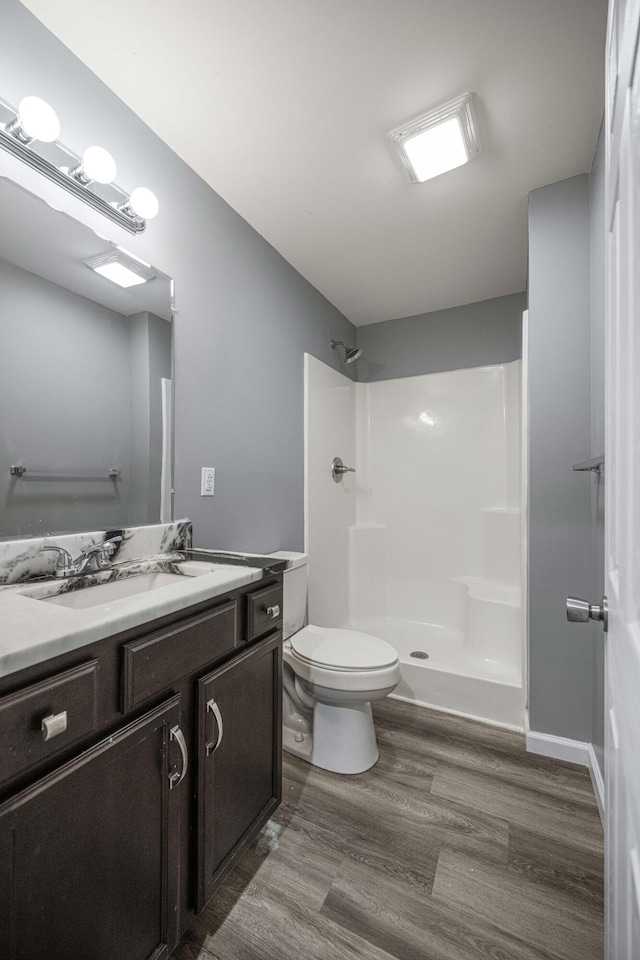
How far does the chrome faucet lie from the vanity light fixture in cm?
101

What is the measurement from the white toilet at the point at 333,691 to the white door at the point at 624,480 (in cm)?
102

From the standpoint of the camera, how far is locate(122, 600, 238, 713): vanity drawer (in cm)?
77

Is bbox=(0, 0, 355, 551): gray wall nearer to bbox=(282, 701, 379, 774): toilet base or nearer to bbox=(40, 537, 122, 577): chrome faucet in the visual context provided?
bbox=(40, 537, 122, 577): chrome faucet

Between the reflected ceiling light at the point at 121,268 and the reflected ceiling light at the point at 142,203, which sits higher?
the reflected ceiling light at the point at 142,203

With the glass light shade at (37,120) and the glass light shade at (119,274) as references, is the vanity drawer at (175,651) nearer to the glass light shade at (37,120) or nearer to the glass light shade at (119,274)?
the glass light shade at (119,274)

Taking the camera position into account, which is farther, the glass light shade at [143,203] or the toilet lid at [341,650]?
the toilet lid at [341,650]

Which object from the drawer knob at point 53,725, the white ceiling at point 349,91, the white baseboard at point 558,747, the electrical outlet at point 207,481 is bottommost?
the white baseboard at point 558,747

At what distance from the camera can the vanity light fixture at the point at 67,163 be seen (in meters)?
1.00

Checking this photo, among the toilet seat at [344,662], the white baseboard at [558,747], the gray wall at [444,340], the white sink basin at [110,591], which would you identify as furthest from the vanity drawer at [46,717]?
the gray wall at [444,340]

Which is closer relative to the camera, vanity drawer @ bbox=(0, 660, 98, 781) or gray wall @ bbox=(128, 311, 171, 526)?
vanity drawer @ bbox=(0, 660, 98, 781)

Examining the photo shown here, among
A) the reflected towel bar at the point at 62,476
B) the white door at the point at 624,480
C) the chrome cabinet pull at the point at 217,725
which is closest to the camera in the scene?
the white door at the point at 624,480

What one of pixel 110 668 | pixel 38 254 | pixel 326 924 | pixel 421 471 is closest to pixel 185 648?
pixel 110 668

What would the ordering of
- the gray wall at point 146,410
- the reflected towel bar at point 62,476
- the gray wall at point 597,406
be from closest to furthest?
the reflected towel bar at point 62,476 < the gray wall at point 146,410 < the gray wall at point 597,406

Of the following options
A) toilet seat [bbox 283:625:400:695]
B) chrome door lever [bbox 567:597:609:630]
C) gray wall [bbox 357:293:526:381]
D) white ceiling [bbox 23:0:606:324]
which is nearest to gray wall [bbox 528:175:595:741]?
white ceiling [bbox 23:0:606:324]
